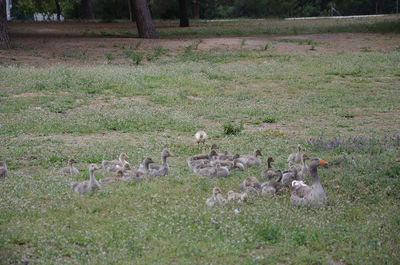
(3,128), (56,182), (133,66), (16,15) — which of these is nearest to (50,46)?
(133,66)

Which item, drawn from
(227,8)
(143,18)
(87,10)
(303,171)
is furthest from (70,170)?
(227,8)

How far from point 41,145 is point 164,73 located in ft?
27.2

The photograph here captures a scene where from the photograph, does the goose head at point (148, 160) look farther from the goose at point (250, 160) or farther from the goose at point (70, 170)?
the goose at point (250, 160)

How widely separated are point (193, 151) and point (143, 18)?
60.0 ft

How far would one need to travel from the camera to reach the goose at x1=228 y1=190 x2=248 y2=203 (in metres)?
7.63

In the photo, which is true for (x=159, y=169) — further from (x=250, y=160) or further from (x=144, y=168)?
(x=250, y=160)

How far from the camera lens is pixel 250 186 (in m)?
8.19

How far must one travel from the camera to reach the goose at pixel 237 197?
7.63m

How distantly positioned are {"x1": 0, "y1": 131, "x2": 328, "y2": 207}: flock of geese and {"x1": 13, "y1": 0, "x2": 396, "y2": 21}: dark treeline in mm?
42553

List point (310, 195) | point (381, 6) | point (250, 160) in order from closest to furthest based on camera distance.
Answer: point (310, 195) → point (250, 160) → point (381, 6)

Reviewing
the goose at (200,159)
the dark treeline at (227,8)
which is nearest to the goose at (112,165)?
the goose at (200,159)

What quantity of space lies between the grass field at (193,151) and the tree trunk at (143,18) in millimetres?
6378

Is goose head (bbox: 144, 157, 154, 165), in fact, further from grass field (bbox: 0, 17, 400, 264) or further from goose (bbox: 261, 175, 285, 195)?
goose (bbox: 261, 175, 285, 195)

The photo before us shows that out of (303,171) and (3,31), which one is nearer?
(303,171)
